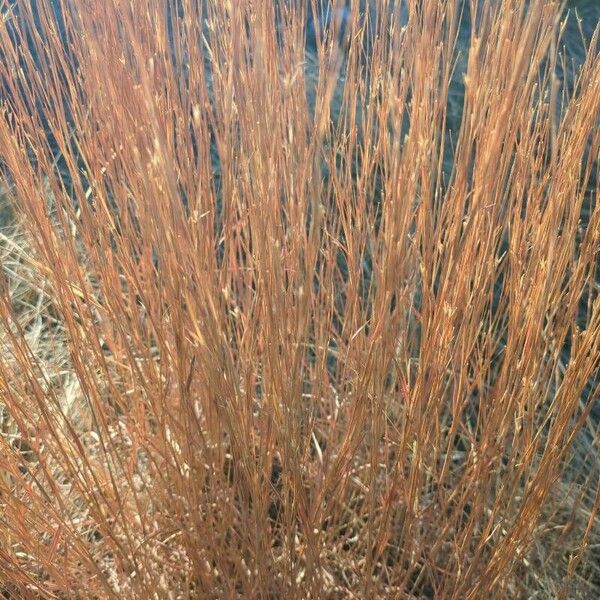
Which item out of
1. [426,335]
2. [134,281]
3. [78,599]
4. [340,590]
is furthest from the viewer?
[78,599]

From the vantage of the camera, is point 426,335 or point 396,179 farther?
A: point 426,335

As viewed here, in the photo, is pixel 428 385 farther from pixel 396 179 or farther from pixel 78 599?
pixel 78 599

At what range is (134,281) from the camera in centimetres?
131

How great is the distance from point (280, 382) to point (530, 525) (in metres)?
0.47

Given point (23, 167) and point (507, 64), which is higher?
point (507, 64)

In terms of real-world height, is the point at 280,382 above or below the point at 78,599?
above

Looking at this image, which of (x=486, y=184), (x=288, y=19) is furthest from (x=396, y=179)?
(x=288, y=19)

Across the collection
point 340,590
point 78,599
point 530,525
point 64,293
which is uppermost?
point 64,293

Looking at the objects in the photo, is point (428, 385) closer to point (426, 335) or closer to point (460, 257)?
point (426, 335)

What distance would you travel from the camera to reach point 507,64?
1.14m

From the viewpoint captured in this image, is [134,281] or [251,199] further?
[134,281]

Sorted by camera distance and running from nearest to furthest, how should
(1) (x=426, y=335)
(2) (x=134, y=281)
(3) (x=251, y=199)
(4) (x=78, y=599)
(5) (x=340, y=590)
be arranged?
(3) (x=251, y=199) → (1) (x=426, y=335) → (2) (x=134, y=281) → (5) (x=340, y=590) → (4) (x=78, y=599)

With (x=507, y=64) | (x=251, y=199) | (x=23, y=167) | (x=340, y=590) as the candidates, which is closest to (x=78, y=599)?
(x=340, y=590)

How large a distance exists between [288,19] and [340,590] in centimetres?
95
